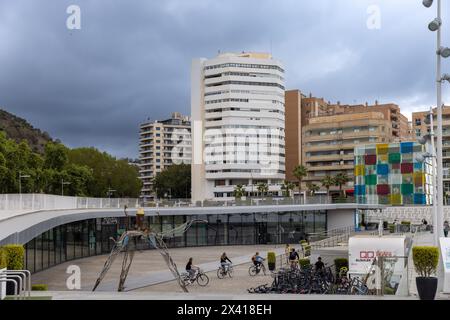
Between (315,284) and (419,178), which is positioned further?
(419,178)

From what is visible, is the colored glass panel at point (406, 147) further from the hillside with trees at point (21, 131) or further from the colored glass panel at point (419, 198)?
the hillside with trees at point (21, 131)

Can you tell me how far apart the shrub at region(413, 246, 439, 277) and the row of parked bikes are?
3311mm

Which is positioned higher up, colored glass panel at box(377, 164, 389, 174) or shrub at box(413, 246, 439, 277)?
colored glass panel at box(377, 164, 389, 174)

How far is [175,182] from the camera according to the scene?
513ft

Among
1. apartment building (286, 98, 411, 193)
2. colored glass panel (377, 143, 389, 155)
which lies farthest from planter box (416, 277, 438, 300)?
apartment building (286, 98, 411, 193)

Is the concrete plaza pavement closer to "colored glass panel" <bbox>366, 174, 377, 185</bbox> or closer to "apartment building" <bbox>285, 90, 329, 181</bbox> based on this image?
"colored glass panel" <bbox>366, 174, 377, 185</bbox>

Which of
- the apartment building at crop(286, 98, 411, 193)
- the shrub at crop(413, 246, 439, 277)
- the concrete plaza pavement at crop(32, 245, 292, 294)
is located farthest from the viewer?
the apartment building at crop(286, 98, 411, 193)

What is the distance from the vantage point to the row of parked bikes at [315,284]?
21.2m

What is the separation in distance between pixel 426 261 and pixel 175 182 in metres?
141

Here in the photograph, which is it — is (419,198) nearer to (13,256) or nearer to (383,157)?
(383,157)

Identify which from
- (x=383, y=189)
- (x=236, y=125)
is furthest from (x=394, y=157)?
(x=236, y=125)

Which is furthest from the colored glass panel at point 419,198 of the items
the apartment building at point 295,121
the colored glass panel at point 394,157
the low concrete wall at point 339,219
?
the apartment building at point 295,121

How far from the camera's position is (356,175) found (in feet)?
353

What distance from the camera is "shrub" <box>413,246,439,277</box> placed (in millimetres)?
16328
